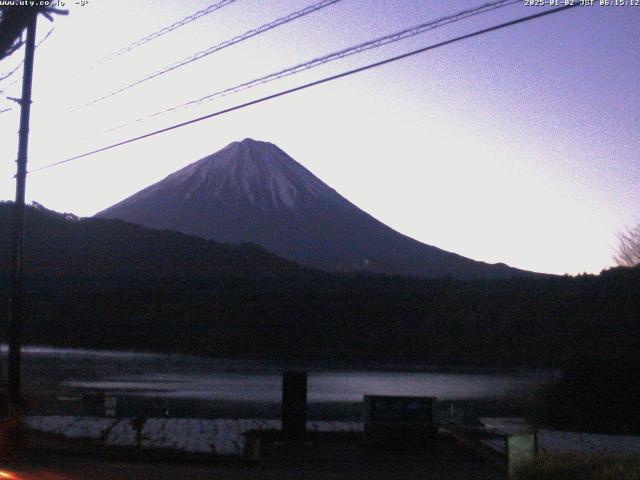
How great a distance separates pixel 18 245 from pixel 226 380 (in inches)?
788

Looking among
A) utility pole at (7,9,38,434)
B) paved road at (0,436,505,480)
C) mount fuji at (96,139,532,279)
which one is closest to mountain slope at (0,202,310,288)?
mount fuji at (96,139,532,279)

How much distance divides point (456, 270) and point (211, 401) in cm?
5600

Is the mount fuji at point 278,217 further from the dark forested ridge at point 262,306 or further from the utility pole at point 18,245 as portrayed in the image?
the utility pole at point 18,245

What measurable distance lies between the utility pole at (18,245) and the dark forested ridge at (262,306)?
28934 mm

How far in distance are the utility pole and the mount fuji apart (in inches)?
2504

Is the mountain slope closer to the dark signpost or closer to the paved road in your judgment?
the dark signpost

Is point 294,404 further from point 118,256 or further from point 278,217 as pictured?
point 278,217

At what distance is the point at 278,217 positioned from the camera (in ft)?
330

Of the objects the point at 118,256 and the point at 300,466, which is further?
the point at 118,256

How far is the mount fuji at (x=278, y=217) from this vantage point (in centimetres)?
8931

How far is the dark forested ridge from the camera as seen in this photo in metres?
50.2

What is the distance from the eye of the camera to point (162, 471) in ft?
49.4

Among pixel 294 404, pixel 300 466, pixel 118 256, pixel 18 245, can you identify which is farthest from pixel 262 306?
pixel 300 466

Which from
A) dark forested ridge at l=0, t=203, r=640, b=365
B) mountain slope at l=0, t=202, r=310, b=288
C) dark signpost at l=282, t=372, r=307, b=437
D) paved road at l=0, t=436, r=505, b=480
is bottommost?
paved road at l=0, t=436, r=505, b=480
